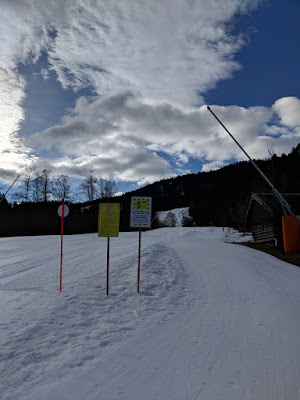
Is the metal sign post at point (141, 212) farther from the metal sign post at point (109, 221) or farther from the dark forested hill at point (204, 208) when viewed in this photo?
the dark forested hill at point (204, 208)

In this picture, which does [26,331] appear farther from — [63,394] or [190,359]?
[190,359]

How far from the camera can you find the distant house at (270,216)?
18125 millimetres

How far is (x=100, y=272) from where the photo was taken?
9.71 meters

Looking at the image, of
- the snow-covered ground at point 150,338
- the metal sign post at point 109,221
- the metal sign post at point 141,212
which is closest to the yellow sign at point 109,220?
the metal sign post at point 109,221

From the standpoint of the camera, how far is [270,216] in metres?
19.2

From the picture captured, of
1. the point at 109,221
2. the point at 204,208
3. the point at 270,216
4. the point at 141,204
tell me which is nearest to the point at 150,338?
the point at 109,221

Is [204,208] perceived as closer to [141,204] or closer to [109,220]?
[141,204]

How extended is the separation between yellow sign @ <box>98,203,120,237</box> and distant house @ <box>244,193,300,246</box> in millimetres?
13904

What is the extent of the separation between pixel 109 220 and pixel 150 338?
3.74 meters

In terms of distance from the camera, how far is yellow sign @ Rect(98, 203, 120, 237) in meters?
7.71

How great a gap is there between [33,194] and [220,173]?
86723mm

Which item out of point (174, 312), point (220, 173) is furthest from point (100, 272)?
point (220, 173)

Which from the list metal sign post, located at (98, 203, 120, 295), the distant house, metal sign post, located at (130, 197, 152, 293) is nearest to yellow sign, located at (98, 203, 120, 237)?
metal sign post, located at (98, 203, 120, 295)

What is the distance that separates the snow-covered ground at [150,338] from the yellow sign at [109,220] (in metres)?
1.64
